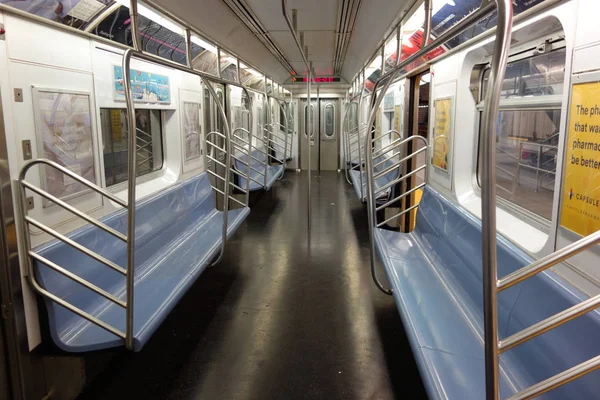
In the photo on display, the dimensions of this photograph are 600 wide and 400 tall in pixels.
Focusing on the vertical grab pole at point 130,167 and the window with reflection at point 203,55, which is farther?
the window with reflection at point 203,55

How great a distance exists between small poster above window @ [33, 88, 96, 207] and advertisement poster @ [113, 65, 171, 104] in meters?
0.48

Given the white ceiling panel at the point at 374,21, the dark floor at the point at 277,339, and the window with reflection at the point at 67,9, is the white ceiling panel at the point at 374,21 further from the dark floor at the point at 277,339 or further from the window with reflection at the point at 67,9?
the dark floor at the point at 277,339

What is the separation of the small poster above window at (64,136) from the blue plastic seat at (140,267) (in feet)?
0.99

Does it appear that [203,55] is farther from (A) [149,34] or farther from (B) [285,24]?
(A) [149,34]

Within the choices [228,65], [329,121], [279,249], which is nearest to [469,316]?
[279,249]

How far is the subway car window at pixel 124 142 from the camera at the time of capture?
3754 millimetres

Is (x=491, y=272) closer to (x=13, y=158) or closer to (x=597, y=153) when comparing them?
(x=597, y=153)

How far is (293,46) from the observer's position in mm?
6504

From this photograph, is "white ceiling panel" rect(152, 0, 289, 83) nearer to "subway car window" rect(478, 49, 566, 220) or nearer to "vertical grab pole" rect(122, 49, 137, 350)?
"vertical grab pole" rect(122, 49, 137, 350)

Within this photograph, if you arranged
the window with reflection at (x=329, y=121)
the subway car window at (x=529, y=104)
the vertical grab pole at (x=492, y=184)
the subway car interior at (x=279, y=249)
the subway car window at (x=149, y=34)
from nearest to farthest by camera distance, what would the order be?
the vertical grab pole at (x=492, y=184) → the subway car interior at (x=279, y=249) → the subway car window at (x=529, y=104) → the subway car window at (x=149, y=34) → the window with reflection at (x=329, y=121)

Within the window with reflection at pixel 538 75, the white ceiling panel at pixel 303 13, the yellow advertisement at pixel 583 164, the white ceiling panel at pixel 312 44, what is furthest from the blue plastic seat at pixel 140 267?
the window with reflection at pixel 538 75

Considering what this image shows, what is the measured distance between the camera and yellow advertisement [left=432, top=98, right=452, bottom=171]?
3904mm

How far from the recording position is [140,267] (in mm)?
3463

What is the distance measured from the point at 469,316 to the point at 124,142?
323 cm
